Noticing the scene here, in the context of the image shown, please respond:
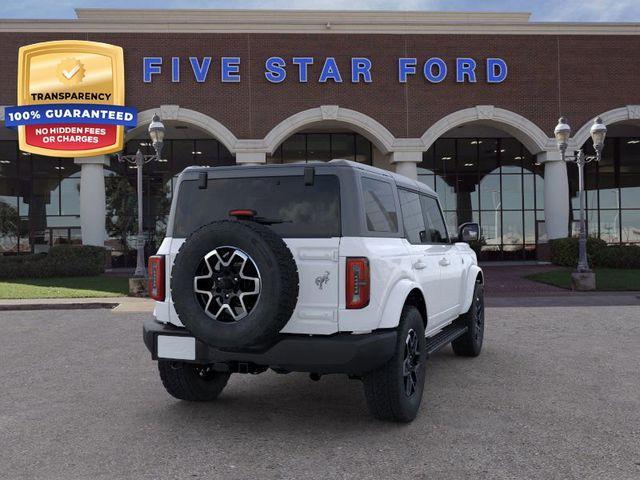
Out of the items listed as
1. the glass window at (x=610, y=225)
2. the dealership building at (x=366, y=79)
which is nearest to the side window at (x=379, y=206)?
the dealership building at (x=366, y=79)

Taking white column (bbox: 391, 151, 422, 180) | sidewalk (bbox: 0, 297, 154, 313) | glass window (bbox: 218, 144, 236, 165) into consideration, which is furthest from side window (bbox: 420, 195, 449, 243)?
glass window (bbox: 218, 144, 236, 165)

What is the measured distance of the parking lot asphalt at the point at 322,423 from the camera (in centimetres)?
383

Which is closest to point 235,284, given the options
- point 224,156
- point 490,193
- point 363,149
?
point 363,149

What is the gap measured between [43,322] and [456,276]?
872 centimetres

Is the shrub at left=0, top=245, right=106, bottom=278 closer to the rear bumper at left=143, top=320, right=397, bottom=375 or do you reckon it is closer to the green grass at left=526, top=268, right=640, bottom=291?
the green grass at left=526, top=268, right=640, bottom=291

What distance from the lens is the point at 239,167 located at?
15.8ft

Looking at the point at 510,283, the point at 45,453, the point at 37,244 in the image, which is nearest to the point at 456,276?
the point at 45,453

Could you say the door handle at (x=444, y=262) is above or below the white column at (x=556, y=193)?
below

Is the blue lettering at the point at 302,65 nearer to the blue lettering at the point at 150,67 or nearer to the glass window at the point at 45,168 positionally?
the blue lettering at the point at 150,67

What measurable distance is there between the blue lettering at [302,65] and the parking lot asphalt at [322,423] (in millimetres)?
18698

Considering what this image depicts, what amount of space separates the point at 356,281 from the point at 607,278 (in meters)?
16.9

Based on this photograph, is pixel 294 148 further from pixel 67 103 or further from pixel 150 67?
pixel 67 103

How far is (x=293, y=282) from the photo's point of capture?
419 centimetres

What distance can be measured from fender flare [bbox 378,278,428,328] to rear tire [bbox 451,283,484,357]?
9.16 ft
